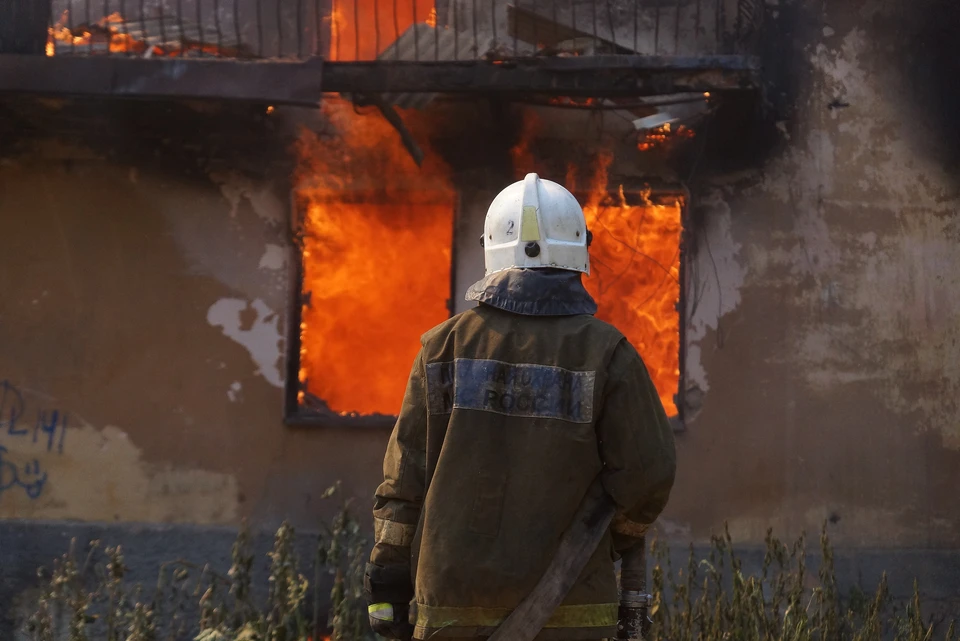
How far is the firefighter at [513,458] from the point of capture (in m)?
2.60

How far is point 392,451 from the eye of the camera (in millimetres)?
2809

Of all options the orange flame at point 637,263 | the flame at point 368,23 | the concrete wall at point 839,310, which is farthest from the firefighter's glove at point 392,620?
the flame at point 368,23

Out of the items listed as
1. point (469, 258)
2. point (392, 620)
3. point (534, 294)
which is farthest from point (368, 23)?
point (392, 620)

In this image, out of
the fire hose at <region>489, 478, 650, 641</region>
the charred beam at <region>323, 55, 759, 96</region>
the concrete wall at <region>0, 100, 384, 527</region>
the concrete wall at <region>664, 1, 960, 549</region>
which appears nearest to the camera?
the fire hose at <region>489, 478, 650, 641</region>

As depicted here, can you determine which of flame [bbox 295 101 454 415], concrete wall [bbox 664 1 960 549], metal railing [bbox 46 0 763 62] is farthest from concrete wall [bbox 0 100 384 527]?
concrete wall [bbox 664 1 960 549]

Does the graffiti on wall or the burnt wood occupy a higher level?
the burnt wood

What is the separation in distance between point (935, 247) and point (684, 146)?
1780 mm

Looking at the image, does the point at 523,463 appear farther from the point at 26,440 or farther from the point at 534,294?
the point at 26,440

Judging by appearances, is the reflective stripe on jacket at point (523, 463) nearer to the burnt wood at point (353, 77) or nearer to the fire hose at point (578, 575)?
the fire hose at point (578, 575)

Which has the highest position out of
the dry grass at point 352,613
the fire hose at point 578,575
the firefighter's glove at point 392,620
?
the fire hose at point 578,575

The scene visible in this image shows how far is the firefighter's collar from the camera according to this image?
8.87 ft

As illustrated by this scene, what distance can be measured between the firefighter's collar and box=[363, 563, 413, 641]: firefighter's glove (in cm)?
82

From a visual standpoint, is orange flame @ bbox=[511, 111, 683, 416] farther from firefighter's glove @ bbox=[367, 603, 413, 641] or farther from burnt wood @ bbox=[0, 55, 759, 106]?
firefighter's glove @ bbox=[367, 603, 413, 641]

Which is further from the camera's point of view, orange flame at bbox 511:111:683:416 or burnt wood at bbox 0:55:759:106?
orange flame at bbox 511:111:683:416
